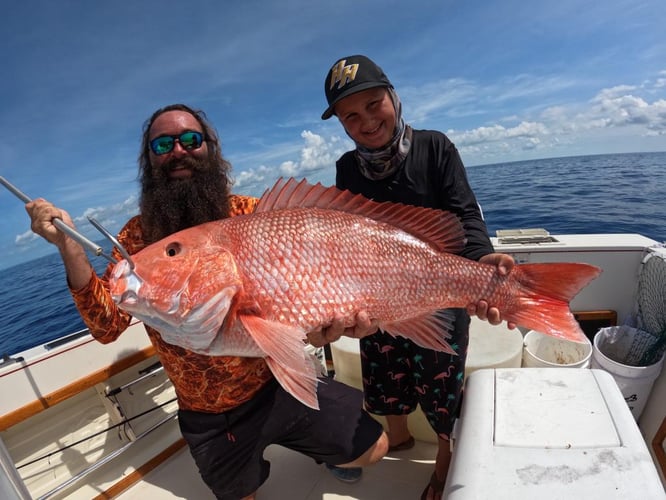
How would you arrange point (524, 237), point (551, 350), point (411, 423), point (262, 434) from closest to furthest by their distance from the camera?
point (262, 434), point (411, 423), point (551, 350), point (524, 237)

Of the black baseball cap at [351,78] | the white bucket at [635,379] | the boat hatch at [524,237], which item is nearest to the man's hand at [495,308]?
the black baseball cap at [351,78]

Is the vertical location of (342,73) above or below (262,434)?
above

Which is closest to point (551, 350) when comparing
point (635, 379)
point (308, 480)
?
point (635, 379)

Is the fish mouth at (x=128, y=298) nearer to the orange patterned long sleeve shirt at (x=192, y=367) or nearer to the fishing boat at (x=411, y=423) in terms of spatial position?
the orange patterned long sleeve shirt at (x=192, y=367)

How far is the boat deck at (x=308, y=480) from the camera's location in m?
2.92

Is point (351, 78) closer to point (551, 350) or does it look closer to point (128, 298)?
point (128, 298)

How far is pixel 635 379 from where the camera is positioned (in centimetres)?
323

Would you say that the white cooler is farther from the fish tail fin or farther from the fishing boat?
the fish tail fin

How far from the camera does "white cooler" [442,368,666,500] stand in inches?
64.0

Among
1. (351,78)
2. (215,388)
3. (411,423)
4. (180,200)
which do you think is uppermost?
(351,78)

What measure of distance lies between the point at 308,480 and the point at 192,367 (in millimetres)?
1605

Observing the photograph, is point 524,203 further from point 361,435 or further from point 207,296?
point 207,296

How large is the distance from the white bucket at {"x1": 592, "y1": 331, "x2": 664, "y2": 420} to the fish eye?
12.3ft

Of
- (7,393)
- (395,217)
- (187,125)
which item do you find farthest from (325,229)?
(7,393)
